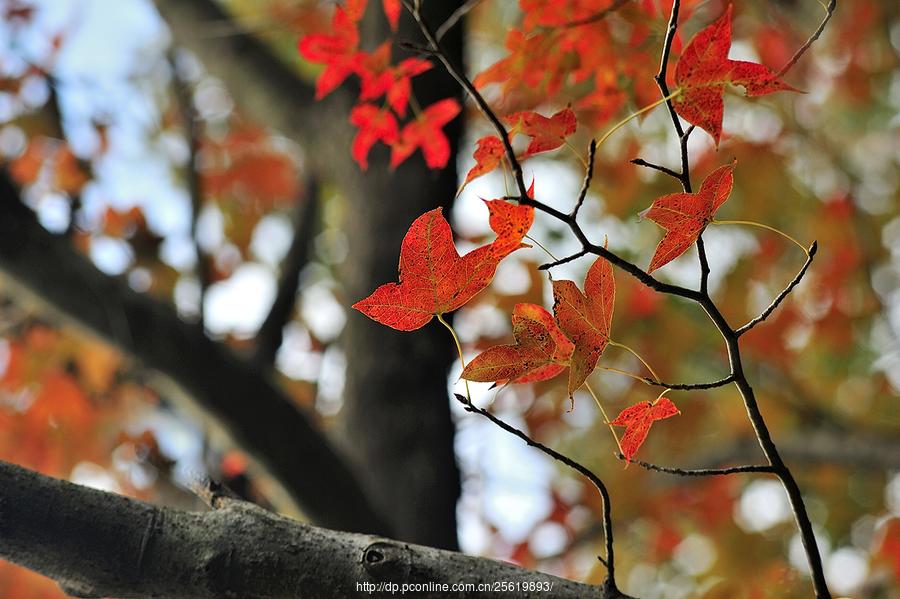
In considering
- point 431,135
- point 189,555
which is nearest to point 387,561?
point 189,555

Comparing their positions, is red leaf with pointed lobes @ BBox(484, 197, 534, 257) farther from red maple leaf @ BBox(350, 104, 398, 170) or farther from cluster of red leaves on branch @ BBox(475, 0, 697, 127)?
red maple leaf @ BBox(350, 104, 398, 170)

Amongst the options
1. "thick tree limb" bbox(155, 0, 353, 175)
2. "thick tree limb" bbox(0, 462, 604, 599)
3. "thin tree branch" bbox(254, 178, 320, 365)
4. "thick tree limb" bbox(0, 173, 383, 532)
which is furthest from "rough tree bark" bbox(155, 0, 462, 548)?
A: "thick tree limb" bbox(0, 462, 604, 599)

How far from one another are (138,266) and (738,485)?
254 cm

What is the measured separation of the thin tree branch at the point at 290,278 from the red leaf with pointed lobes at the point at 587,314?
1394mm

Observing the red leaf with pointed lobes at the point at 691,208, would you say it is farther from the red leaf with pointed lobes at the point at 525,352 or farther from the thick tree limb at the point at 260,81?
the thick tree limb at the point at 260,81

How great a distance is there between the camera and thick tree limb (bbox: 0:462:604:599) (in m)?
0.58

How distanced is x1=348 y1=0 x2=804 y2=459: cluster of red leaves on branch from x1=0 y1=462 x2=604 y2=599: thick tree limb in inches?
6.5

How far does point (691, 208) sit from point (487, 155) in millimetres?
218

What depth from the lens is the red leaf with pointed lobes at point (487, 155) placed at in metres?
0.69

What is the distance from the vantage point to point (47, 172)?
2.36 m

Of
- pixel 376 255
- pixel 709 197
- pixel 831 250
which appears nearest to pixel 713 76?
pixel 709 197

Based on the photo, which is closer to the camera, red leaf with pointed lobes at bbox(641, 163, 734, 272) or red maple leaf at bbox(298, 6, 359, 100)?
red leaf with pointed lobes at bbox(641, 163, 734, 272)

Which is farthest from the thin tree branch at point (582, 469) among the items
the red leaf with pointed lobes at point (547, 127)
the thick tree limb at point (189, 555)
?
the red leaf with pointed lobes at point (547, 127)

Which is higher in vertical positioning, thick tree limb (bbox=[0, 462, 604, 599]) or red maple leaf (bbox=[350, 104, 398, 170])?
red maple leaf (bbox=[350, 104, 398, 170])
